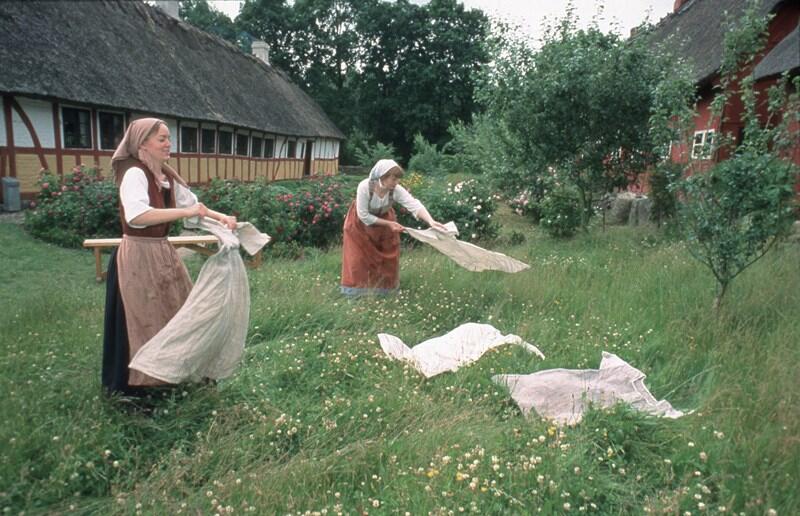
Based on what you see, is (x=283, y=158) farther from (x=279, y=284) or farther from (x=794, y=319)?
(x=794, y=319)

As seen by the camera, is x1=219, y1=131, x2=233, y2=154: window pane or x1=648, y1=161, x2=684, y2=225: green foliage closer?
x1=648, y1=161, x2=684, y2=225: green foliage

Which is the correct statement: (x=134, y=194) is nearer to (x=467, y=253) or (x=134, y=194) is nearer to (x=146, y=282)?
(x=146, y=282)

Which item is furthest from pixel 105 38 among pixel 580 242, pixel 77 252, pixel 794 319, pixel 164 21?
pixel 794 319

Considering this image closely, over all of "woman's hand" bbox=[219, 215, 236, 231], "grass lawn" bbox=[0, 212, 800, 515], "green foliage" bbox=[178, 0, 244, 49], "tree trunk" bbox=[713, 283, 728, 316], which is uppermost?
"green foliage" bbox=[178, 0, 244, 49]

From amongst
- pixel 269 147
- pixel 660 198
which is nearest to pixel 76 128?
pixel 269 147

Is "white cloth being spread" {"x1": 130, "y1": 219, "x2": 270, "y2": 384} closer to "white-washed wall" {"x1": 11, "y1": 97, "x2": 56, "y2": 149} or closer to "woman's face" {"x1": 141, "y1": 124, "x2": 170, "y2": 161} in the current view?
"woman's face" {"x1": 141, "y1": 124, "x2": 170, "y2": 161}

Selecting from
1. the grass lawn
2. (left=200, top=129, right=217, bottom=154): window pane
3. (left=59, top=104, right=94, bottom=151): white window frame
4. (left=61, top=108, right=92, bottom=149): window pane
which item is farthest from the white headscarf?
(left=200, top=129, right=217, bottom=154): window pane

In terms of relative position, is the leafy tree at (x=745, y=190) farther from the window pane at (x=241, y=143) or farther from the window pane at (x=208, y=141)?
the window pane at (x=241, y=143)

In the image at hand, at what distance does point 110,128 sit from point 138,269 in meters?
13.4

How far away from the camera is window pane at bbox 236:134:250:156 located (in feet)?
68.5

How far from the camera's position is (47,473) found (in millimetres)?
2609

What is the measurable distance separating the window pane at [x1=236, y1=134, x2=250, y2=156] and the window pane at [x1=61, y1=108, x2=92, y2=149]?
24.0 feet

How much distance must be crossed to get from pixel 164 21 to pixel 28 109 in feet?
27.5

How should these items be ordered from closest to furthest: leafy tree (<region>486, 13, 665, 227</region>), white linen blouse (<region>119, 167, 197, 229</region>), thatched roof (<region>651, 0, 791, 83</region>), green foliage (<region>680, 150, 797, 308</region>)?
white linen blouse (<region>119, 167, 197, 229</region>) → green foliage (<region>680, 150, 797, 308</region>) → leafy tree (<region>486, 13, 665, 227</region>) → thatched roof (<region>651, 0, 791, 83</region>)
